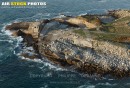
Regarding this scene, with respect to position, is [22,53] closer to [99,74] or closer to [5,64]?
[5,64]

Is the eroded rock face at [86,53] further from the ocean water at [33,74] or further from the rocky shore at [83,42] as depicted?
the ocean water at [33,74]

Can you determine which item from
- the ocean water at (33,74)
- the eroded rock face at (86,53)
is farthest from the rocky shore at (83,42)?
the ocean water at (33,74)

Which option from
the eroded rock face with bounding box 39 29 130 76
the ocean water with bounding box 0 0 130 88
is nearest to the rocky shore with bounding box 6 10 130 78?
the eroded rock face with bounding box 39 29 130 76

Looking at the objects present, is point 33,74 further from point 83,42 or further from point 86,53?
point 83,42

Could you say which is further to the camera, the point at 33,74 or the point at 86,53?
the point at 86,53

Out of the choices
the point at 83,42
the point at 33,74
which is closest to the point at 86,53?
the point at 83,42

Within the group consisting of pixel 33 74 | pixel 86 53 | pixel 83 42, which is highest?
pixel 83 42

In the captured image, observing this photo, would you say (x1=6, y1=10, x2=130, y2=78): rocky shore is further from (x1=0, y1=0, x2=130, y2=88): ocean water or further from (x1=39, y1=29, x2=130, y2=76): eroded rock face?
(x1=0, y1=0, x2=130, y2=88): ocean water

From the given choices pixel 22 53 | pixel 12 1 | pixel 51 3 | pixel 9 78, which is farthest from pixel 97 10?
pixel 9 78
